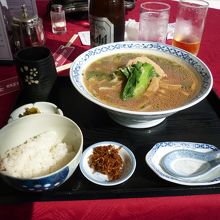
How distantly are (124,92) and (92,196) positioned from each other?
0.42 m

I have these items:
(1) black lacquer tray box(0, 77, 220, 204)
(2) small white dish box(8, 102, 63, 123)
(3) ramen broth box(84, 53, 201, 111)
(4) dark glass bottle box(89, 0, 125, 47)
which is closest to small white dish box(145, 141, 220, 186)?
(1) black lacquer tray box(0, 77, 220, 204)

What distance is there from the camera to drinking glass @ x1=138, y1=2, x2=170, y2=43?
4.76ft

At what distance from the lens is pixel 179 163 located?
0.84 m

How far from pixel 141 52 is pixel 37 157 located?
2.38 ft

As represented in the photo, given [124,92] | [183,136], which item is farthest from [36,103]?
[183,136]

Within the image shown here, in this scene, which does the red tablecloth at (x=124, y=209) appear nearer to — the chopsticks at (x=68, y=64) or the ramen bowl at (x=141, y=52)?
the ramen bowl at (x=141, y=52)

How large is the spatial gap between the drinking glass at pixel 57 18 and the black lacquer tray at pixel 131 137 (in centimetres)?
51

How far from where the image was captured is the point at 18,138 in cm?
84

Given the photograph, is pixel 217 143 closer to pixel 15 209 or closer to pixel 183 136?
pixel 183 136

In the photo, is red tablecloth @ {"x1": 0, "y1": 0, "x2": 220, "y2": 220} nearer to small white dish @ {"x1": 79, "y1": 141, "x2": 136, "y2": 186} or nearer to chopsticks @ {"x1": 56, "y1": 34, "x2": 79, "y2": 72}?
small white dish @ {"x1": 79, "y1": 141, "x2": 136, "y2": 186}

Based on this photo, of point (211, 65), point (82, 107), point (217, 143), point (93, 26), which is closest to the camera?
point (217, 143)

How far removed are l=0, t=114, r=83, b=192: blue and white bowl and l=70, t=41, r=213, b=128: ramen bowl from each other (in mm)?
123

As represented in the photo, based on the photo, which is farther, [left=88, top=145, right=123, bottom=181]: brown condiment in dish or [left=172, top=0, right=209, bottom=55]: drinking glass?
[left=172, top=0, right=209, bottom=55]: drinking glass

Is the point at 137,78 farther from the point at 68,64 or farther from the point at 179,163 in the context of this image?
the point at 68,64
